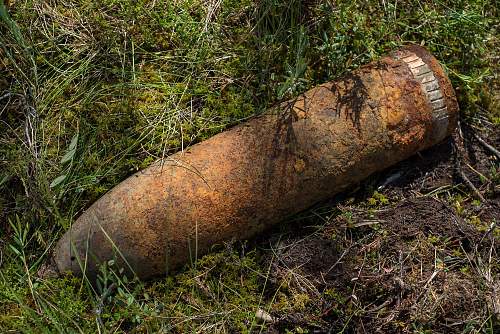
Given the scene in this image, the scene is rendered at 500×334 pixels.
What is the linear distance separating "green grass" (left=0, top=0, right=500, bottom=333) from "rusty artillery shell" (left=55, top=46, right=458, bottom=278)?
22 centimetres

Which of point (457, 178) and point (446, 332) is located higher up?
point (457, 178)

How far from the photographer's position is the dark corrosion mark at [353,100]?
3.08m

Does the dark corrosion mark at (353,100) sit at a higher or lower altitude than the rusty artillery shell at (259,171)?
higher

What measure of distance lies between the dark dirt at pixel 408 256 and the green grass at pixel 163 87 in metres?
0.08

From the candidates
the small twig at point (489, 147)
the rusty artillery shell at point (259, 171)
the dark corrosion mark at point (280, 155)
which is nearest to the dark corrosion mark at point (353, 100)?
the rusty artillery shell at point (259, 171)

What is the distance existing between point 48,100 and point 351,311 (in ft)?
6.86

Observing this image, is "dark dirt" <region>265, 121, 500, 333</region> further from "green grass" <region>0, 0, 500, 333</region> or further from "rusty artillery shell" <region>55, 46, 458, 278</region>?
"rusty artillery shell" <region>55, 46, 458, 278</region>

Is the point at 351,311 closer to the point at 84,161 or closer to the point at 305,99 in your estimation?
the point at 305,99

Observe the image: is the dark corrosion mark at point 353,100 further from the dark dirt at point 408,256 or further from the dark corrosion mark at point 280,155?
the dark dirt at point 408,256

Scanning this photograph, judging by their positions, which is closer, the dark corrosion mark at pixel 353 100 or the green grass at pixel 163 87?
the dark corrosion mark at pixel 353 100

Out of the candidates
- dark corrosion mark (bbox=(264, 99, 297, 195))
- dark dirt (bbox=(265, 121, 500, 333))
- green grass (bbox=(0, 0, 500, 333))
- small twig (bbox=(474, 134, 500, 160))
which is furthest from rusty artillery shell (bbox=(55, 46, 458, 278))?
small twig (bbox=(474, 134, 500, 160))

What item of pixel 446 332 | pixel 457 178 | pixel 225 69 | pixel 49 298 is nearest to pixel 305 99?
pixel 225 69

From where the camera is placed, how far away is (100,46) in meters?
3.63

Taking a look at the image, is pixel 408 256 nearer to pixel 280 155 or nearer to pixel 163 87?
pixel 280 155
